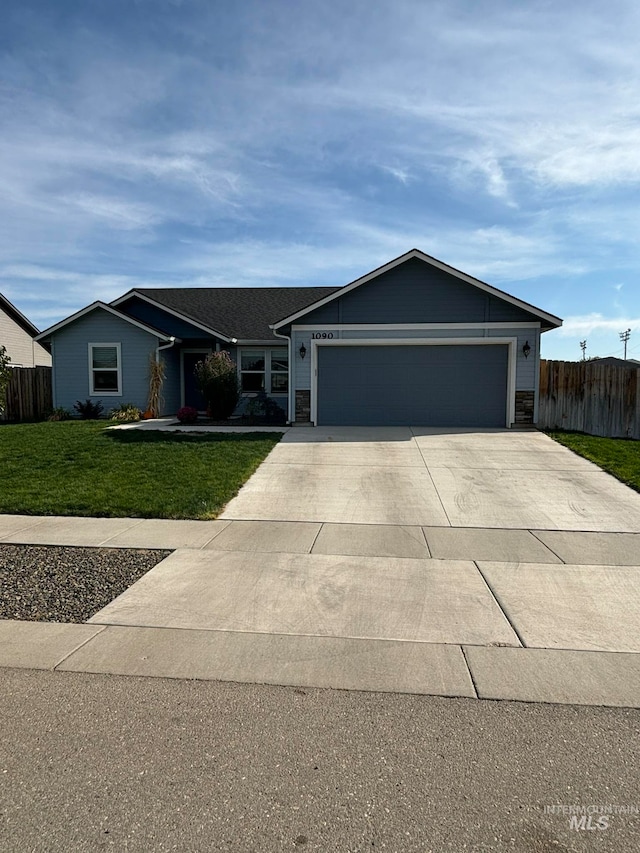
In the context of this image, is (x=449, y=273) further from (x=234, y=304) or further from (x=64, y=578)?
(x=64, y=578)

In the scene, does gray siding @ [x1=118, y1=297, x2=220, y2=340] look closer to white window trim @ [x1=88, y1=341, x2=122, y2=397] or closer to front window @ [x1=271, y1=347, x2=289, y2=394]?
white window trim @ [x1=88, y1=341, x2=122, y2=397]

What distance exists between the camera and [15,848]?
220cm

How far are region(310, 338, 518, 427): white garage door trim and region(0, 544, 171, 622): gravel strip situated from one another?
34.4 feet

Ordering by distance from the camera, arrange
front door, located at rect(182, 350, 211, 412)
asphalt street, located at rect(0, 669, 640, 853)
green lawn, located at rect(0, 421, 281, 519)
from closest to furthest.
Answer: asphalt street, located at rect(0, 669, 640, 853), green lawn, located at rect(0, 421, 281, 519), front door, located at rect(182, 350, 211, 412)

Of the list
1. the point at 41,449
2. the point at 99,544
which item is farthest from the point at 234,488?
the point at 41,449

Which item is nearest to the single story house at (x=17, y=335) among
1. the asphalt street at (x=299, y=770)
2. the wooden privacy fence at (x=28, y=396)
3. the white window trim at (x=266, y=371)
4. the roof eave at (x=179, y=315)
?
the wooden privacy fence at (x=28, y=396)

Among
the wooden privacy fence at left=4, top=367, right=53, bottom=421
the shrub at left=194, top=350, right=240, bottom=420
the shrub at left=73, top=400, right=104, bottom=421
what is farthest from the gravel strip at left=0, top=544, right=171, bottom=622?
the wooden privacy fence at left=4, top=367, right=53, bottom=421

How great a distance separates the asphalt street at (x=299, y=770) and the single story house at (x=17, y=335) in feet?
82.3

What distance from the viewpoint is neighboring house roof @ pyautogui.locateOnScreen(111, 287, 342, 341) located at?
2042cm

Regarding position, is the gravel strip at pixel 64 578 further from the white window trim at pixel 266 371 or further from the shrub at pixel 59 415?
the white window trim at pixel 266 371

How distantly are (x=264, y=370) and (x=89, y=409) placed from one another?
618 cm

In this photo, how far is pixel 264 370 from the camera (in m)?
20.4

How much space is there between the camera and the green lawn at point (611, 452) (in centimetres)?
1012

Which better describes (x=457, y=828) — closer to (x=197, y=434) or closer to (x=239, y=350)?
(x=197, y=434)
